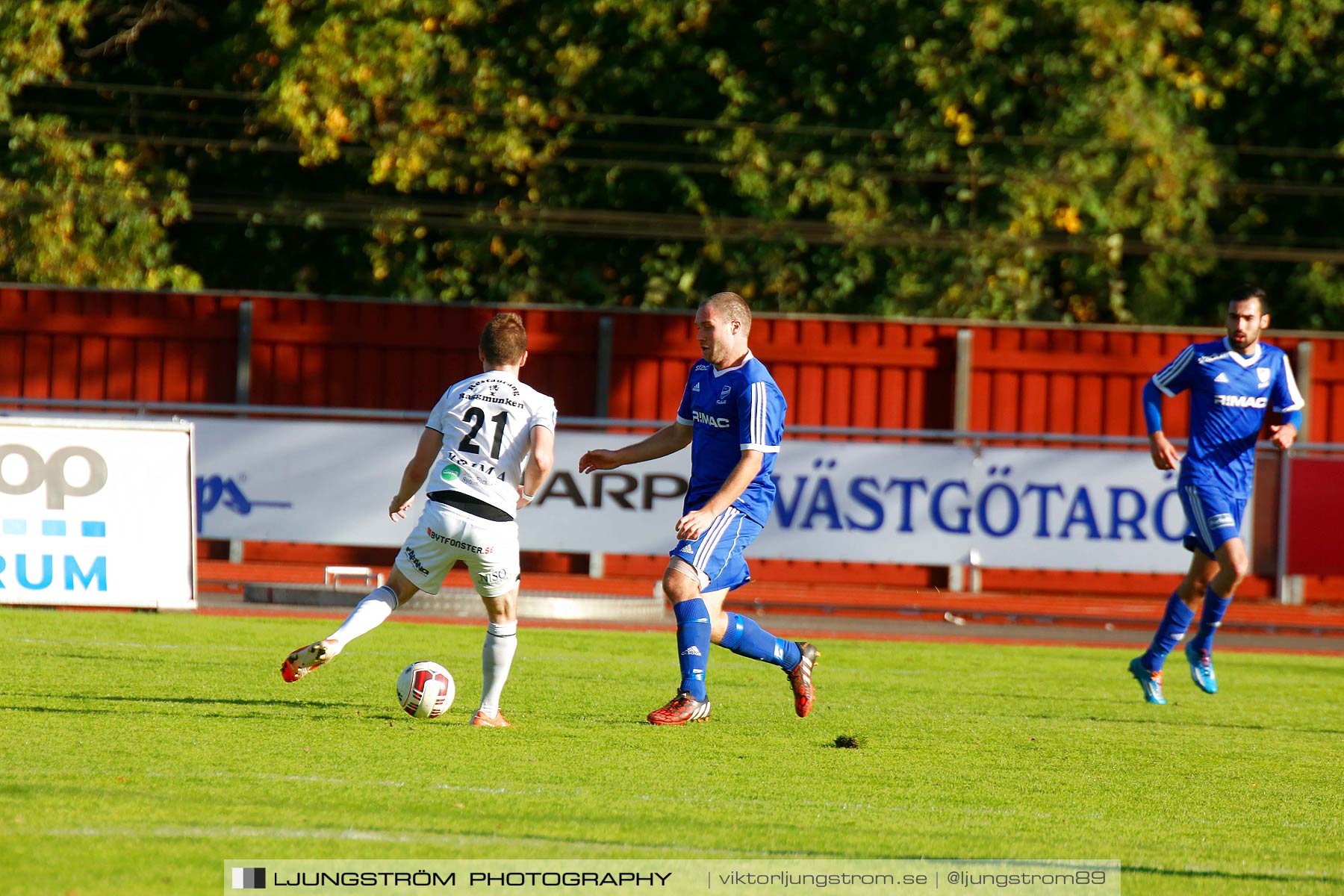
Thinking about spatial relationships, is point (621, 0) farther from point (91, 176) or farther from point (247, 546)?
point (247, 546)

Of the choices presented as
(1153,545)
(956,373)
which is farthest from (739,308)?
(956,373)

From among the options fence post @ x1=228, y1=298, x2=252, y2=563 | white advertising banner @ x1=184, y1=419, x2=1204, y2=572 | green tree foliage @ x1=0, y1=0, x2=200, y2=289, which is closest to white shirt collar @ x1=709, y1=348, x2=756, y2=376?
white advertising banner @ x1=184, y1=419, x2=1204, y2=572

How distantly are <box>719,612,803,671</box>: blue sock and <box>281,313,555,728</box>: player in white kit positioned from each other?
1125 mm

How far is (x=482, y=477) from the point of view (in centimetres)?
645

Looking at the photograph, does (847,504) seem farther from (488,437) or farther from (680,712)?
(488,437)

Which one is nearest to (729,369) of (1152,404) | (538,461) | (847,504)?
(538,461)

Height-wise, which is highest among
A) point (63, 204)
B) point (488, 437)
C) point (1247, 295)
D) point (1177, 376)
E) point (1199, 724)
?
point (63, 204)

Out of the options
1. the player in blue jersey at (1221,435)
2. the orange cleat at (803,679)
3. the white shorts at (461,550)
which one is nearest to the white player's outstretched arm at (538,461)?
the white shorts at (461,550)

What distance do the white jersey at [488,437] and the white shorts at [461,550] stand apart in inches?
4.1

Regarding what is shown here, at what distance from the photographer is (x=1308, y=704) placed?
9234 mm

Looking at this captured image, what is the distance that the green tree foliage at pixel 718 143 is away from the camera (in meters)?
21.5

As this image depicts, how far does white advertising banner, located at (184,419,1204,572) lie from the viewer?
1445 centimetres

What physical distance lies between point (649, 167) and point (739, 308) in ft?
54.0

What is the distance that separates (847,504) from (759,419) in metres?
8.19
